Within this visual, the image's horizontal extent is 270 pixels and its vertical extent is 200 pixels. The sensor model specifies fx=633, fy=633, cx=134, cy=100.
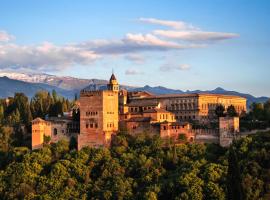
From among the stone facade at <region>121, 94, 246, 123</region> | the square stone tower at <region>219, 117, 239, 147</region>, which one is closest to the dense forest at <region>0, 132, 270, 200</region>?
the square stone tower at <region>219, 117, 239, 147</region>

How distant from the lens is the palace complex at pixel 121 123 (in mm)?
51375

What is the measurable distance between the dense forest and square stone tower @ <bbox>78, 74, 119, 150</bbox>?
0.88m

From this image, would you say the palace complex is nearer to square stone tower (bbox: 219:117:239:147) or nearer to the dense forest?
square stone tower (bbox: 219:117:239:147)

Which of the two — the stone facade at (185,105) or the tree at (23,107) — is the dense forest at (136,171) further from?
the tree at (23,107)

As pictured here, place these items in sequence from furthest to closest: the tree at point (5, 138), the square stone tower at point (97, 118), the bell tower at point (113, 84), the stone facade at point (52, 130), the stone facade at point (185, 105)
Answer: the bell tower at point (113, 84) → the stone facade at point (185, 105) → the tree at point (5, 138) → the stone facade at point (52, 130) → the square stone tower at point (97, 118)

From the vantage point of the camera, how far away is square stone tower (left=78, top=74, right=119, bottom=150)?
52.8m

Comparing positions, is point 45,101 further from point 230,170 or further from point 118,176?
point 230,170

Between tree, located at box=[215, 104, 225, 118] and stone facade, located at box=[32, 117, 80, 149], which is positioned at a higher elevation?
tree, located at box=[215, 104, 225, 118]

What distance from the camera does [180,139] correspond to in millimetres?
51344

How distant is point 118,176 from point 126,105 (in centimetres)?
1132

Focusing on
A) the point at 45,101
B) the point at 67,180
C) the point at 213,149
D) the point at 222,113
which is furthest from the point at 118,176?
the point at 45,101

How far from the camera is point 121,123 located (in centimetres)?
5441

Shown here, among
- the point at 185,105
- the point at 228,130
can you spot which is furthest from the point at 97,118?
the point at 228,130

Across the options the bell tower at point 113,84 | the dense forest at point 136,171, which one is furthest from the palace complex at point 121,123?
the bell tower at point 113,84
